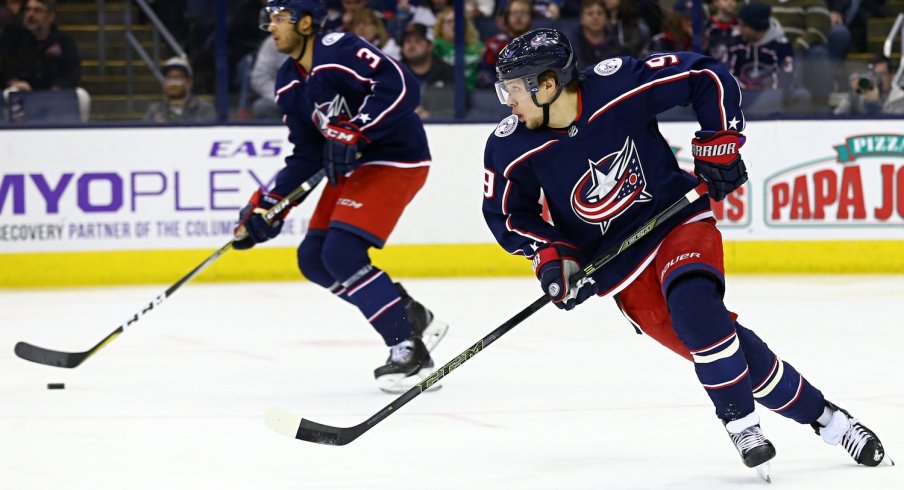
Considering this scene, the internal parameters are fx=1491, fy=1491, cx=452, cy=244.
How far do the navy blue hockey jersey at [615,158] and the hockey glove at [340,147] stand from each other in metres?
1.16

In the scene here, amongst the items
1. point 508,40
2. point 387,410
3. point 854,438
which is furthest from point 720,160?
point 508,40

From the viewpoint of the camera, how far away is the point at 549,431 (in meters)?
3.70

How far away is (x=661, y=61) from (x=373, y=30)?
4350 millimetres

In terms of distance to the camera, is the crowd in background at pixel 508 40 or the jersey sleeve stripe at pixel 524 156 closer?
the jersey sleeve stripe at pixel 524 156

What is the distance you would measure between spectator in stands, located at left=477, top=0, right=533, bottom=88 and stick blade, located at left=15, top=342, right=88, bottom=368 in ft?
11.0

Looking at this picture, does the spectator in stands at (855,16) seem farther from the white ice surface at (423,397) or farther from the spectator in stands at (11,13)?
the spectator in stands at (11,13)

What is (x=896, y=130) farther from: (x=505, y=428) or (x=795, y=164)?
(x=505, y=428)

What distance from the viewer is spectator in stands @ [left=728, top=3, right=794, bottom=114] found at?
740 centimetres

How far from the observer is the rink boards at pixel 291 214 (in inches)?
278

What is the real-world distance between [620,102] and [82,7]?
4.70 metres

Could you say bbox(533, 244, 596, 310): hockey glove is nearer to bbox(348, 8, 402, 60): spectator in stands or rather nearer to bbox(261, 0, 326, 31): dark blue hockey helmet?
bbox(261, 0, 326, 31): dark blue hockey helmet

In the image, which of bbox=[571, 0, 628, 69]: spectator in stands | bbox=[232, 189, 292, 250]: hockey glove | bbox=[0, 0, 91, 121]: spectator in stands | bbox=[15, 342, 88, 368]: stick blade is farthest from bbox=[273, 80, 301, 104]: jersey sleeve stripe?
bbox=[571, 0, 628, 69]: spectator in stands

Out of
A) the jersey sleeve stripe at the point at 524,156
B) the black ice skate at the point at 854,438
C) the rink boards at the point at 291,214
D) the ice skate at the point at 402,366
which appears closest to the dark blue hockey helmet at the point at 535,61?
the jersey sleeve stripe at the point at 524,156

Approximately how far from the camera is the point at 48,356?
457cm
